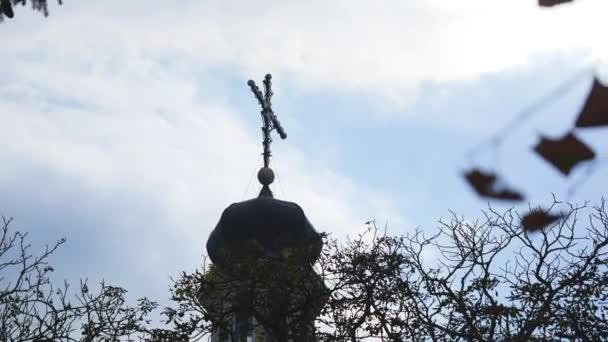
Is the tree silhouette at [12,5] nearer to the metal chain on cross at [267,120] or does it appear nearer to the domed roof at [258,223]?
the domed roof at [258,223]

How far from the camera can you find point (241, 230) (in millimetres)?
25594

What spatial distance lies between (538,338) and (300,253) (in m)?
5.22

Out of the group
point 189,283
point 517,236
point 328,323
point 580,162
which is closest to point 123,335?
point 189,283

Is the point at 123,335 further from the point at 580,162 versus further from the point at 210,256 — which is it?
the point at 580,162

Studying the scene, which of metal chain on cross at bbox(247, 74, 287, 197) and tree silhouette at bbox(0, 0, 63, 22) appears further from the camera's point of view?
metal chain on cross at bbox(247, 74, 287, 197)

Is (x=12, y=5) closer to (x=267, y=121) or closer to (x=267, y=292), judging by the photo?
(x=267, y=292)

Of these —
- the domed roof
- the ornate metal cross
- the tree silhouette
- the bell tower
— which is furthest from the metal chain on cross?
the tree silhouette

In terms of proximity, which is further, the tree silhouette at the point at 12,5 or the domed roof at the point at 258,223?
the domed roof at the point at 258,223

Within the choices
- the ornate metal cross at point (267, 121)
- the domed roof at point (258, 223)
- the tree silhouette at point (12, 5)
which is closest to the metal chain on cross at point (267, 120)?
the ornate metal cross at point (267, 121)

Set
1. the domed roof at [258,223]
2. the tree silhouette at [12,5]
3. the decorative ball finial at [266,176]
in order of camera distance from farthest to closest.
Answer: the decorative ball finial at [266,176] → the domed roof at [258,223] → the tree silhouette at [12,5]

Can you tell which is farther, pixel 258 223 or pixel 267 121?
pixel 267 121

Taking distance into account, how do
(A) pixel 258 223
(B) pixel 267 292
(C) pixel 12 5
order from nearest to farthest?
(C) pixel 12 5, (B) pixel 267 292, (A) pixel 258 223

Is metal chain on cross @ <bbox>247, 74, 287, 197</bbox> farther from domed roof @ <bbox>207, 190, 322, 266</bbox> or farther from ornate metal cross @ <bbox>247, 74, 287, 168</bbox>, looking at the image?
domed roof @ <bbox>207, 190, 322, 266</bbox>

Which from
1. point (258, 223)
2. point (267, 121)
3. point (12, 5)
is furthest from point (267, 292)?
point (267, 121)
